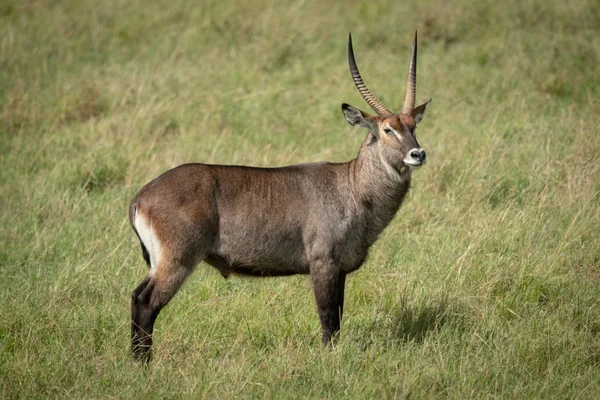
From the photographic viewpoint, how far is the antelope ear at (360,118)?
17.3ft

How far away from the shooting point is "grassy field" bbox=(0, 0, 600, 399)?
4.59 meters

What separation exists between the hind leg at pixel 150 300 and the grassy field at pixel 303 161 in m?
0.10

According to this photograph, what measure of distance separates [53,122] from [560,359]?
604 cm

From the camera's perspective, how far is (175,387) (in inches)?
170

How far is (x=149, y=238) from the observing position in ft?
15.8

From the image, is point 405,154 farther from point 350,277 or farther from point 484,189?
point 484,189

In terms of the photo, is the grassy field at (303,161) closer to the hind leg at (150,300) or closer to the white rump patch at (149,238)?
the hind leg at (150,300)

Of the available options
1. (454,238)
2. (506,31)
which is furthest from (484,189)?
(506,31)

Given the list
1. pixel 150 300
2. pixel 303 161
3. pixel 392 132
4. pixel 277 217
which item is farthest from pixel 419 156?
pixel 303 161

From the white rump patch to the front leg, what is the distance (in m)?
0.93

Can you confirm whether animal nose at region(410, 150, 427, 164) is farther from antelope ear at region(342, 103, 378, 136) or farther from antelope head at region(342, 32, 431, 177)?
antelope ear at region(342, 103, 378, 136)

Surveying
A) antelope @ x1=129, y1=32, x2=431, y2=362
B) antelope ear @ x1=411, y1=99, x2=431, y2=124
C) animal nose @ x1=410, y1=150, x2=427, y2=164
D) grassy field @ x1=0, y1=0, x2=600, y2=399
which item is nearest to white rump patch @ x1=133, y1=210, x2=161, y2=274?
antelope @ x1=129, y1=32, x2=431, y2=362

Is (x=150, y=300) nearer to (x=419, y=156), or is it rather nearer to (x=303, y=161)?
(x=419, y=156)

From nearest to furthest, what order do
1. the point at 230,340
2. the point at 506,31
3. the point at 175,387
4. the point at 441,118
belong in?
the point at 175,387 < the point at 230,340 < the point at 441,118 < the point at 506,31
